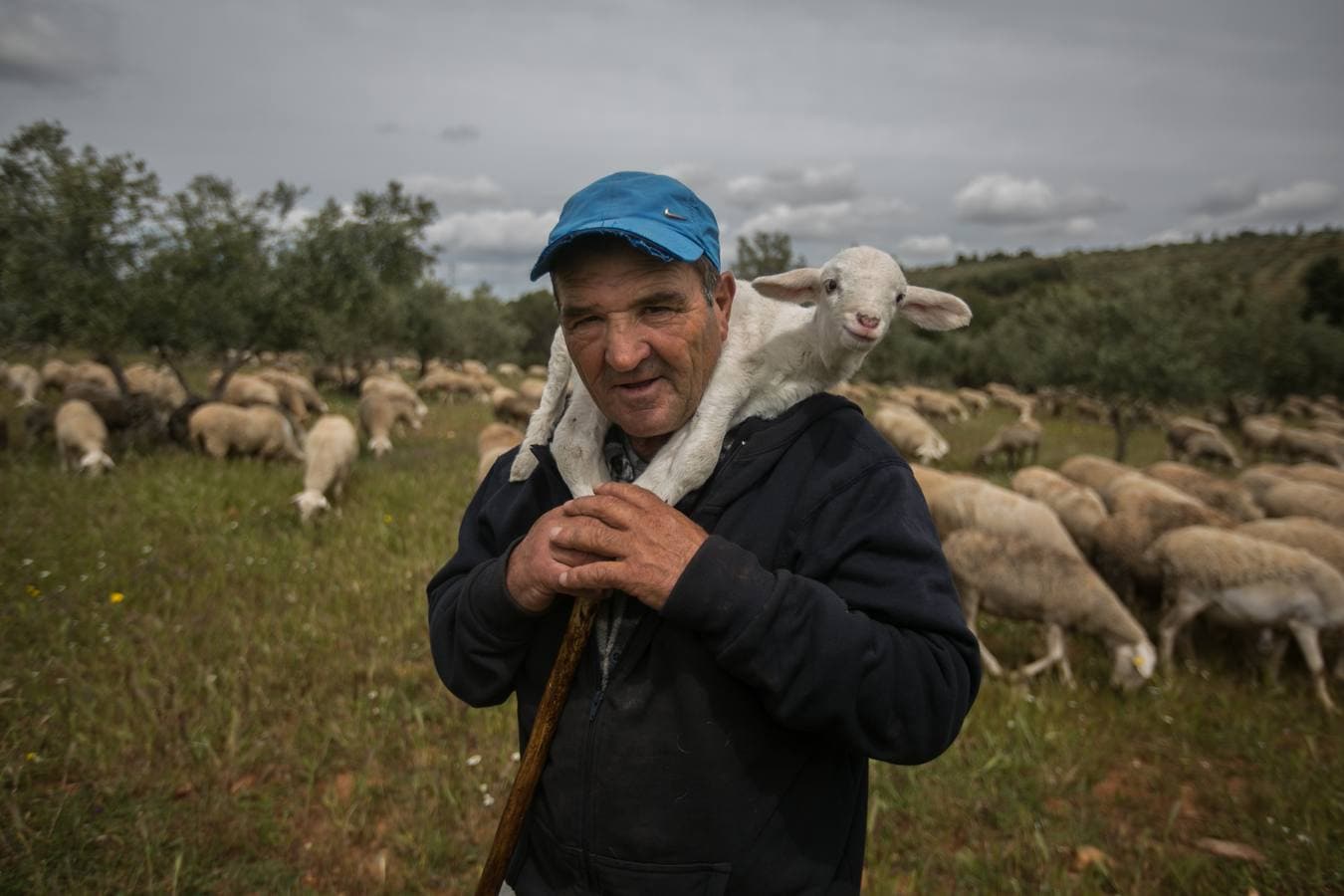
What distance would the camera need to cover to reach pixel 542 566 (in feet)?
4.26

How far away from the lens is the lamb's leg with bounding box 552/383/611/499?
1.59m

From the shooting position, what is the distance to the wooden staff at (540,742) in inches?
54.4

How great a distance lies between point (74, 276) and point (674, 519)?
1496cm

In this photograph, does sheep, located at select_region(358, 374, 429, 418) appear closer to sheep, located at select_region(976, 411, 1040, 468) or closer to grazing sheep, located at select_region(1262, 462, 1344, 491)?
sheep, located at select_region(976, 411, 1040, 468)

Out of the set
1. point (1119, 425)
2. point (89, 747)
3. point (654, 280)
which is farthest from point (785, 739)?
point (1119, 425)

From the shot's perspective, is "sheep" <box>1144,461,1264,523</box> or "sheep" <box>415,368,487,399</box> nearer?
"sheep" <box>1144,461,1264,523</box>

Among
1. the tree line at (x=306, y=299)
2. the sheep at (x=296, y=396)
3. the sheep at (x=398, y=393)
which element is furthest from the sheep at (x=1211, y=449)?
the sheep at (x=296, y=396)

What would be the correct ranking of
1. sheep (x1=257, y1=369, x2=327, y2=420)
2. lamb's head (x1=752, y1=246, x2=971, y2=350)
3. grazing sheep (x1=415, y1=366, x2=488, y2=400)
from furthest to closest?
grazing sheep (x1=415, y1=366, x2=488, y2=400) < sheep (x1=257, y1=369, x2=327, y2=420) < lamb's head (x1=752, y1=246, x2=971, y2=350)

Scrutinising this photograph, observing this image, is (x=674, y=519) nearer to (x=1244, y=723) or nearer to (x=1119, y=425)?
(x=1244, y=723)

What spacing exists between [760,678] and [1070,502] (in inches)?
391

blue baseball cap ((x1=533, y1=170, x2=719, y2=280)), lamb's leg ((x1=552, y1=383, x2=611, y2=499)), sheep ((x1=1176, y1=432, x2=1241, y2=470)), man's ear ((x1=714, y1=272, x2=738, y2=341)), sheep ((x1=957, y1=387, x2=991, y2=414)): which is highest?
blue baseball cap ((x1=533, y1=170, x2=719, y2=280))

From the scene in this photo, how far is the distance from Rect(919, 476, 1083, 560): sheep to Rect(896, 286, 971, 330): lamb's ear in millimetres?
5674

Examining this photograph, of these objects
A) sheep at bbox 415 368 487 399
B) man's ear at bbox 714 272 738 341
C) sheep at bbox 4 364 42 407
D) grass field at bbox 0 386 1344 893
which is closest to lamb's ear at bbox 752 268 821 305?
man's ear at bbox 714 272 738 341

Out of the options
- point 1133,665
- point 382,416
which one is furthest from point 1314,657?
point 382,416
